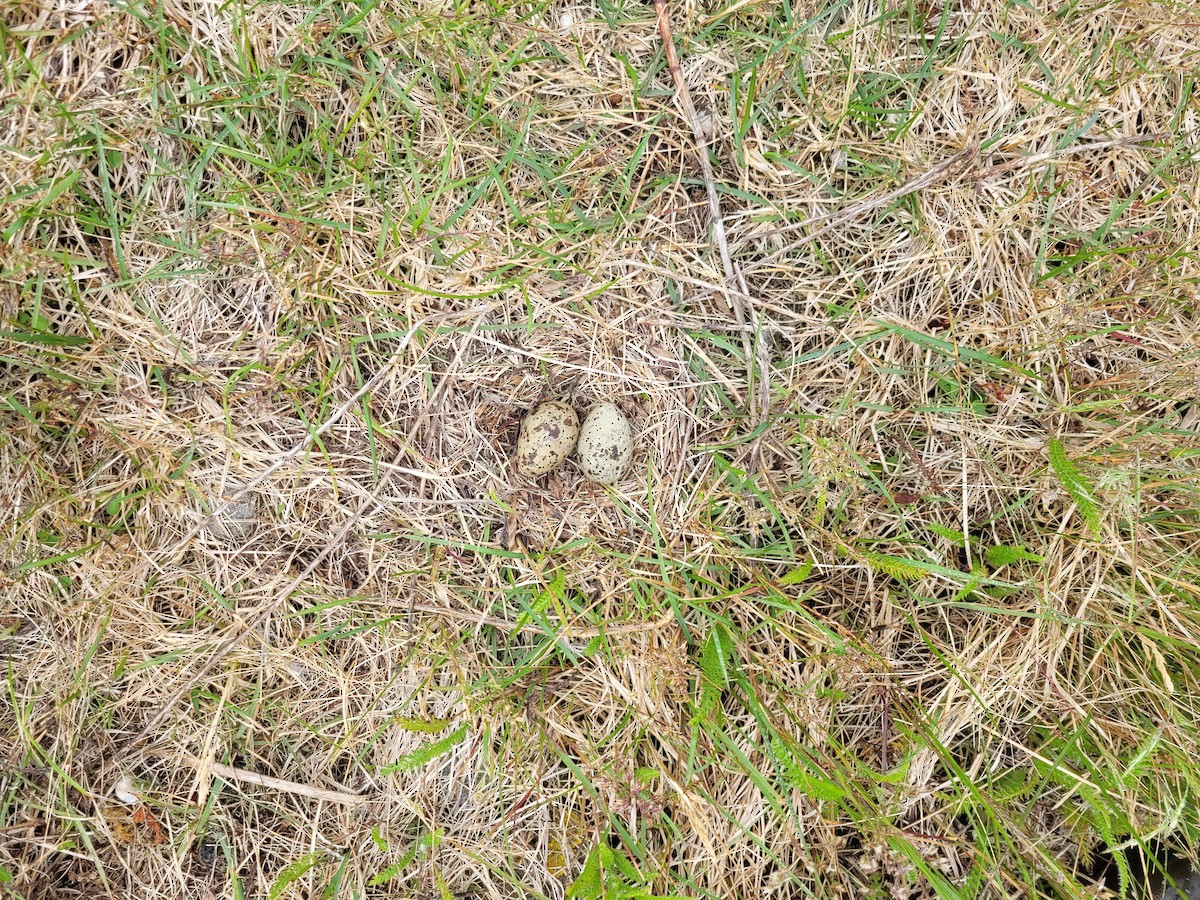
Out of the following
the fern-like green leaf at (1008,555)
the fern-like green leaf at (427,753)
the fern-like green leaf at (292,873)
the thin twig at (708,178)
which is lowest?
the fern-like green leaf at (292,873)

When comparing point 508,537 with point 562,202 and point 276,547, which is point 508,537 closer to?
point 276,547

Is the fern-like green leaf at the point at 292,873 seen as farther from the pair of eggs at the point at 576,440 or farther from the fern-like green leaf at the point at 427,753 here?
the pair of eggs at the point at 576,440

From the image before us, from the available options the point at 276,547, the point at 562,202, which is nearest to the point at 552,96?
the point at 562,202

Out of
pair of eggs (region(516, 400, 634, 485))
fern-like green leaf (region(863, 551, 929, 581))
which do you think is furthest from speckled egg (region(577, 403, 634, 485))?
fern-like green leaf (region(863, 551, 929, 581))

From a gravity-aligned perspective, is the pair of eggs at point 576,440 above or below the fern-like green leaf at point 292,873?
above

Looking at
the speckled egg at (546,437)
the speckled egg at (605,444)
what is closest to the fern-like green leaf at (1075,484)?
the speckled egg at (605,444)

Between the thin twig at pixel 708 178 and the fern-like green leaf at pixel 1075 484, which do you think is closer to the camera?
the fern-like green leaf at pixel 1075 484
